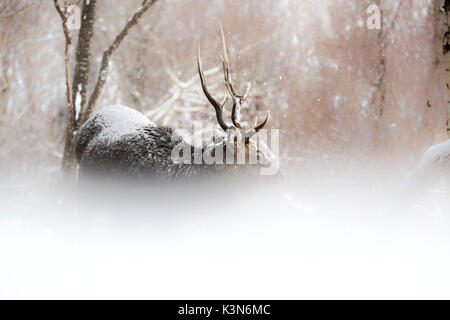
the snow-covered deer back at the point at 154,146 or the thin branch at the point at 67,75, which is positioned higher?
the thin branch at the point at 67,75

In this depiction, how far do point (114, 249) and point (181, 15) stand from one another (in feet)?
17.4

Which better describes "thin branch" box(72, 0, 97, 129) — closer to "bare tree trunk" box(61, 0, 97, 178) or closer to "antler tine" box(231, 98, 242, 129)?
"bare tree trunk" box(61, 0, 97, 178)

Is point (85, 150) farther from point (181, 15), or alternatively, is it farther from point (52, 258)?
point (181, 15)

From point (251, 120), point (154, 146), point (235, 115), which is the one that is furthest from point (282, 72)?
point (235, 115)

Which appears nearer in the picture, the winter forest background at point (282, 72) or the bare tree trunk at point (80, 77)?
the bare tree trunk at point (80, 77)

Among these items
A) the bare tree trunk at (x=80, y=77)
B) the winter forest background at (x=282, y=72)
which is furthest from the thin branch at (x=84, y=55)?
the winter forest background at (x=282, y=72)

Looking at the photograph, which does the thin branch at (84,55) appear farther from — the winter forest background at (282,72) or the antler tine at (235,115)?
the antler tine at (235,115)

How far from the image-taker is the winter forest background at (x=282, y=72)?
6.00 meters

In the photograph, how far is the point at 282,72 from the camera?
7.45 m

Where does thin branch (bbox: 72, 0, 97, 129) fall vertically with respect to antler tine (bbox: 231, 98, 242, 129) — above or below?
above

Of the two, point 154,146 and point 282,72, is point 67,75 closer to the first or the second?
point 154,146

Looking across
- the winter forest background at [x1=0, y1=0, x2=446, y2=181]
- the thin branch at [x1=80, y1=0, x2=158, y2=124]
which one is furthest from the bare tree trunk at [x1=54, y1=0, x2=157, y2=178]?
the winter forest background at [x1=0, y1=0, x2=446, y2=181]

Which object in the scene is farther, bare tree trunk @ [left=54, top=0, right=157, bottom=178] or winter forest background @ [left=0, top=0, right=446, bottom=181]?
winter forest background @ [left=0, top=0, right=446, bottom=181]

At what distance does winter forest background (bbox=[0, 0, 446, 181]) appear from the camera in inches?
236
